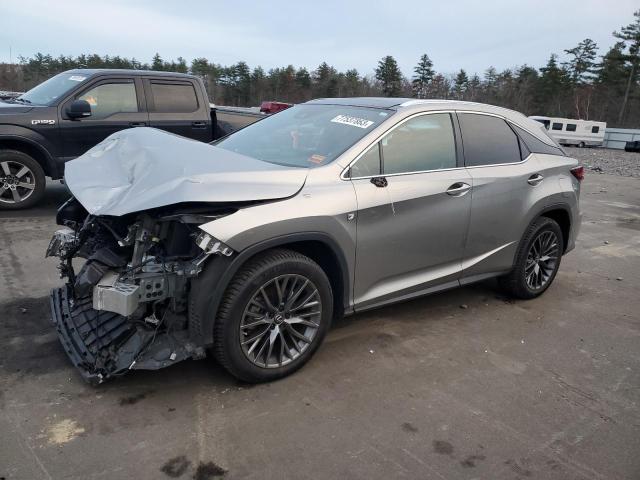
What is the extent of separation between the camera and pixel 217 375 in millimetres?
3389

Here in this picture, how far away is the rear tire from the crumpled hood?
2496 millimetres

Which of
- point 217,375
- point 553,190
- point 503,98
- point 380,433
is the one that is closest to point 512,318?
point 553,190

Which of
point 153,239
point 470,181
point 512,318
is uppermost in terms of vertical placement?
point 470,181

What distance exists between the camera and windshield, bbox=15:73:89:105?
7355mm

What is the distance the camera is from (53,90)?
7.57 metres

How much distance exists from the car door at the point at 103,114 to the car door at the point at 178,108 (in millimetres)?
178

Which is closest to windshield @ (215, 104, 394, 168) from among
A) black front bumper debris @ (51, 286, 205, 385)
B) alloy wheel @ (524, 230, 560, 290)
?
black front bumper debris @ (51, 286, 205, 385)

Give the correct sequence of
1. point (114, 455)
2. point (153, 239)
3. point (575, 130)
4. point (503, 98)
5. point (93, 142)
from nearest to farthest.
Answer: point (114, 455), point (153, 239), point (93, 142), point (575, 130), point (503, 98)

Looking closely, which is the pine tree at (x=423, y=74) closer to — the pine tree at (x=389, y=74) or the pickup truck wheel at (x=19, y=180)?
the pine tree at (x=389, y=74)

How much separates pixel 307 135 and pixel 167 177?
4.28 ft

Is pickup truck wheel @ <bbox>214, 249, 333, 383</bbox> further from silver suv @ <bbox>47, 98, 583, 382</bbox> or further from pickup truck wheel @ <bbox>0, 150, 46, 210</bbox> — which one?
pickup truck wheel @ <bbox>0, 150, 46, 210</bbox>

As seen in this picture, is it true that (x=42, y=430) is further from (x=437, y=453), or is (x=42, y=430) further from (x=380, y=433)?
(x=437, y=453)

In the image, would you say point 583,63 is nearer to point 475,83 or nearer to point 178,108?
point 475,83

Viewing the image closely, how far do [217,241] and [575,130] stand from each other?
50.2 meters
